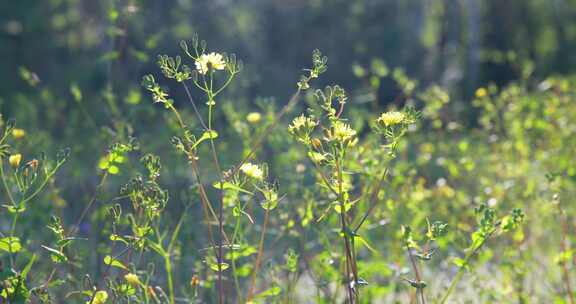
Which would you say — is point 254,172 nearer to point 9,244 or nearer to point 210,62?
point 210,62

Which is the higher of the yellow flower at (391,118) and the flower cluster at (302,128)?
the yellow flower at (391,118)

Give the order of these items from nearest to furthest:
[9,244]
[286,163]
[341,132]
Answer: [341,132], [9,244], [286,163]

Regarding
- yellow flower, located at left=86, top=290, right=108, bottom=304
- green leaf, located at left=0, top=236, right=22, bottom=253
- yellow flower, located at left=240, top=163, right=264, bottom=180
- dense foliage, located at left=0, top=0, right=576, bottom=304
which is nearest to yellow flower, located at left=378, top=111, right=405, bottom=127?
dense foliage, located at left=0, top=0, right=576, bottom=304

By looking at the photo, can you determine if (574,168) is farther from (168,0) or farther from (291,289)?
(168,0)

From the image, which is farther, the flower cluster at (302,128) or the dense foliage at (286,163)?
the dense foliage at (286,163)

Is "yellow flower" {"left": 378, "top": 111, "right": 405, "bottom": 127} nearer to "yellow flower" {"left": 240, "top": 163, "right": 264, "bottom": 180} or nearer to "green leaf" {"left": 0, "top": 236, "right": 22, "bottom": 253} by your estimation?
"yellow flower" {"left": 240, "top": 163, "right": 264, "bottom": 180}

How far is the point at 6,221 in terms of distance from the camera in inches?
166

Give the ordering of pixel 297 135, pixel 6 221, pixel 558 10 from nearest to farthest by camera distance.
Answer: pixel 297 135, pixel 6 221, pixel 558 10

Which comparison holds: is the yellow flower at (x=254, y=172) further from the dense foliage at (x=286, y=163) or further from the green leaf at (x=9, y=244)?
the green leaf at (x=9, y=244)

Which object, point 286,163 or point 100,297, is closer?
point 100,297

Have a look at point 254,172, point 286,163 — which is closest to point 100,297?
point 254,172

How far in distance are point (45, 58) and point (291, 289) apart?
772cm

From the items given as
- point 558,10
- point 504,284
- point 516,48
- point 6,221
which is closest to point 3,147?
point 504,284

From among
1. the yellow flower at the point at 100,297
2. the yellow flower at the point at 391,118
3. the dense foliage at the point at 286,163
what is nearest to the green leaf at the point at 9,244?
the dense foliage at the point at 286,163
